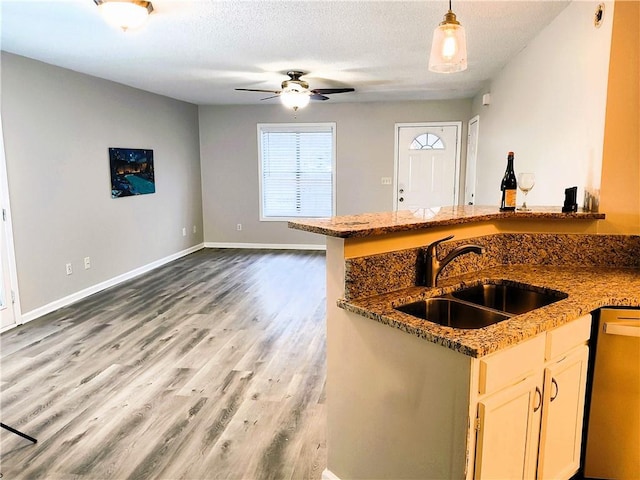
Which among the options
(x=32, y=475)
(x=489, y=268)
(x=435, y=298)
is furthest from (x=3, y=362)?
(x=489, y=268)

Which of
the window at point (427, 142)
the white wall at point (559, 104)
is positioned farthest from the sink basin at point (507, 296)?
the window at point (427, 142)

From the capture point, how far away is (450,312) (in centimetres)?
188

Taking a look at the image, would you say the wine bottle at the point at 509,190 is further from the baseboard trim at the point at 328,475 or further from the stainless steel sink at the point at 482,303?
the baseboard trim at the point at 328,475

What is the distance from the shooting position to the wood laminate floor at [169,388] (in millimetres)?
2092

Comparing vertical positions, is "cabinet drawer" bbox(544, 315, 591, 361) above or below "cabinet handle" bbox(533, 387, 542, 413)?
above

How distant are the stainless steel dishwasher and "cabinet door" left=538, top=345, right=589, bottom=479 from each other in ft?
A: 0.29

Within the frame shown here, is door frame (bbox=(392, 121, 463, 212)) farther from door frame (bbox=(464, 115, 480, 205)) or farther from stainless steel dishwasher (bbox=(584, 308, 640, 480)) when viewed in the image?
stainless steel dishwasher (bbox=(584, 308, 640, 480))

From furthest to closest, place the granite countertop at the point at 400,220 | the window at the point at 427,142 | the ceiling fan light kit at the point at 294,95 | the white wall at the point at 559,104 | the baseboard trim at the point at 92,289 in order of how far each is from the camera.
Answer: the window at the point at 427,142 < the ceiling fan light kit at the point at 294,95 < the baseboard trim at the point at 92,289 < the white wall at the point at 559,104 < the granite countertop at the point at 400,220

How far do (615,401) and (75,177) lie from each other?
499cm

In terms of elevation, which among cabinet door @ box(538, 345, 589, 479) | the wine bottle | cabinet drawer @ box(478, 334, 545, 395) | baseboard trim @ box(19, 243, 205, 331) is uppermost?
the wine bottle

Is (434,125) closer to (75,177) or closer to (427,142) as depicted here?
(427,142)

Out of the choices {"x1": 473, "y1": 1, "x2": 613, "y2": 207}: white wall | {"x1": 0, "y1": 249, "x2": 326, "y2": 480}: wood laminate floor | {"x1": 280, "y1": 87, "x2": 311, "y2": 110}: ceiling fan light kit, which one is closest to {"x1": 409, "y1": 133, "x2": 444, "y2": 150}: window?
{"x1": 473, "y1": 1, "x2": 613, "y2": 207}: white wall

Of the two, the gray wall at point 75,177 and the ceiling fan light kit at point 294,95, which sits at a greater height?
the ceiling fan light kit at point 294,95

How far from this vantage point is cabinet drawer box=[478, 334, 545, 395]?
52.5 inches
